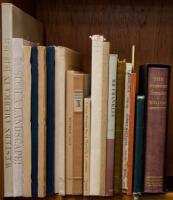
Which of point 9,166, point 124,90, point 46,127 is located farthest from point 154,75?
point 9,166

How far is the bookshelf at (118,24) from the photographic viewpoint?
94 cm

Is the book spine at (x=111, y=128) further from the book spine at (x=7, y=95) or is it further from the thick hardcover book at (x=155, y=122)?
the book spine at (x=7, y=95)

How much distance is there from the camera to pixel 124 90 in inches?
26.9

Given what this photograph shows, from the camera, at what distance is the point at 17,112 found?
682mm

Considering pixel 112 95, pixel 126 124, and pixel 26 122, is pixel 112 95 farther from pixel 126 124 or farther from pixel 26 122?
pixel 26 122

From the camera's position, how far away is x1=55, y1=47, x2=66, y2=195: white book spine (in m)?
0.68

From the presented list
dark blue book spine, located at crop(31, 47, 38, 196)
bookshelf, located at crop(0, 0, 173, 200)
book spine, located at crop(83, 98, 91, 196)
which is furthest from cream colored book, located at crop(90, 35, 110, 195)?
bookshelf, located at crop(0, 0, 173, 200)

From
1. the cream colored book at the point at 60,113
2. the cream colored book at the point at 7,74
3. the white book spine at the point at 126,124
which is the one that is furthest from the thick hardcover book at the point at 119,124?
the cream colored book at the point at 7,74

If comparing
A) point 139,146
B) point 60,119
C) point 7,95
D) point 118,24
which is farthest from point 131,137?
point 118,24

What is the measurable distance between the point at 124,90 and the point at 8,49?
0.27 m

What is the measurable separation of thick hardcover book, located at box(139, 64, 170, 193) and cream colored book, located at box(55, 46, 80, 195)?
18 cm

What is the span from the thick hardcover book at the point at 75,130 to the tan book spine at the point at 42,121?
5 cm

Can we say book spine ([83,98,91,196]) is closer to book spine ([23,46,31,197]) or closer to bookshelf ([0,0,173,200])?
book spine ([23,46,31,197])

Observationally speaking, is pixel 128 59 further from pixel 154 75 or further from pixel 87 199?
pixel 87 199
